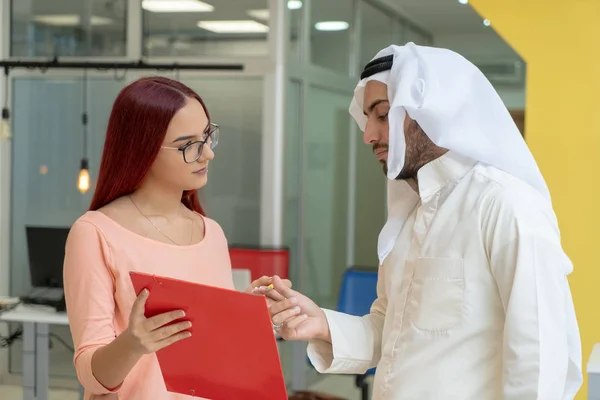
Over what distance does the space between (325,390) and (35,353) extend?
2.41 meters

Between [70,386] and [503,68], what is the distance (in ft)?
15.7

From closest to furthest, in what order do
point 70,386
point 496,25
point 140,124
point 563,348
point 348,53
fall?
point 563,348, point 140,124, point 496,25, point 70,386, point 348,53

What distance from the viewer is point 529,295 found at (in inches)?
69.4

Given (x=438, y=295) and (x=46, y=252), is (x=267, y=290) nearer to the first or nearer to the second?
(x=438, y=295)

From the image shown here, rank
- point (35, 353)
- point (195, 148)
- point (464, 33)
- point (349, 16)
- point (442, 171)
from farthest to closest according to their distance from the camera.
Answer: point (464, 33)
point (349, 16)
point (35, 353)
point (195, 148)
point (442, 171)

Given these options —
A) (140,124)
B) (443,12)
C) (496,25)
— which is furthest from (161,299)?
(443,12)

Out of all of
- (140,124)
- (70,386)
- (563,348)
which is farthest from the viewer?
(70,386)

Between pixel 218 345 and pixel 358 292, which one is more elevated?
pixel 218 345

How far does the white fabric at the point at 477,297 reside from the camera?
1767mm

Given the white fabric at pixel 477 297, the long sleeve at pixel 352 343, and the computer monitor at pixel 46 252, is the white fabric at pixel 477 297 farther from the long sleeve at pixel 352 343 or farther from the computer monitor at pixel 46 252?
the computer monitor at pixel 46 252

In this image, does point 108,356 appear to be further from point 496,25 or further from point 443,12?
point 443,12

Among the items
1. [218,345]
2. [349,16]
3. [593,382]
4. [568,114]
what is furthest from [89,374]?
[349,16]

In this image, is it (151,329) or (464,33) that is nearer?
(151,329)

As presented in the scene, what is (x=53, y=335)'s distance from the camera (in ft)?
22.6
